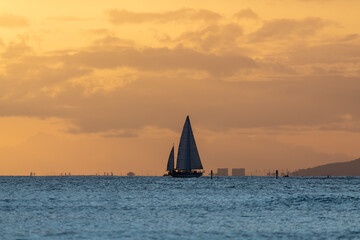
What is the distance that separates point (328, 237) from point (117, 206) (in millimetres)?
45641

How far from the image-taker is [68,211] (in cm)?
9062

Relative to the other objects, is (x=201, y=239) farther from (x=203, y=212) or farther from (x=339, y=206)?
(x=339, y=206)

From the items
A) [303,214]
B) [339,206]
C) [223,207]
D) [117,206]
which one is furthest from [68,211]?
[339,206]

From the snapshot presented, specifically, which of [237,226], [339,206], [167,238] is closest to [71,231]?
[167,238]

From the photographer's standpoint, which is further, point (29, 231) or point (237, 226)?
point (237, 226)

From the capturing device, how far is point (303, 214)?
3398 inches

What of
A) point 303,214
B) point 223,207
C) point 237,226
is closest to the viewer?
point 237,226

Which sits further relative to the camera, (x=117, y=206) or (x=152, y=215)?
(x=117, y=206)

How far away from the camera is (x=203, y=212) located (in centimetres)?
8919

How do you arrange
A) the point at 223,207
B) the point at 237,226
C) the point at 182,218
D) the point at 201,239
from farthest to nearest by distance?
the point at 223,207 < the point at 182,218 < the point at 237,226 < the point at 201,239

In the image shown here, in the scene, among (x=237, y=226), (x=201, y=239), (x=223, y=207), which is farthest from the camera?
(x=223, y=207)

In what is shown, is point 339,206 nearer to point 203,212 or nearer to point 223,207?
point 223,207

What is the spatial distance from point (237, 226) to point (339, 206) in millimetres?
35035

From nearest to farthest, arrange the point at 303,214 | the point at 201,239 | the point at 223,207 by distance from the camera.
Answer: the point at 201,239 < the point at 303,214 < the point at 223,207
